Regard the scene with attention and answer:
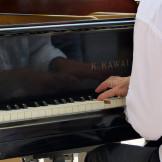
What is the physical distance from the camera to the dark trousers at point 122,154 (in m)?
1.59

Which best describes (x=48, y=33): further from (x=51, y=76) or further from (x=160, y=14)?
(x=160, y=14)

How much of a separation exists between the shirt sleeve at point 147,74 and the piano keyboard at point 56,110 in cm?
15

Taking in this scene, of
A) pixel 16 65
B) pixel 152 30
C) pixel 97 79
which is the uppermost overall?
pixel 152 30

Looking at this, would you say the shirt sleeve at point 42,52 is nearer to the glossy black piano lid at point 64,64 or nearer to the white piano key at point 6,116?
the glossy black piano lid at point 64,64

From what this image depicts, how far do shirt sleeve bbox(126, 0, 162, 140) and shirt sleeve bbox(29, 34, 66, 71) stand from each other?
379 mm

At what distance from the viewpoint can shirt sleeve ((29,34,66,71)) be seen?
1.57 m

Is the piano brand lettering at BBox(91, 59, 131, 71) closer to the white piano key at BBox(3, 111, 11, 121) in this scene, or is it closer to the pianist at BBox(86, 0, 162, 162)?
the pianist at BBox(86, 0, 162, 162)

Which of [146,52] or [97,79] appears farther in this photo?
[97,79]

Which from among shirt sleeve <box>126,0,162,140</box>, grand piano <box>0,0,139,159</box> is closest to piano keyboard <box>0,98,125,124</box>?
grand piano <box>0,0,139,159</box>

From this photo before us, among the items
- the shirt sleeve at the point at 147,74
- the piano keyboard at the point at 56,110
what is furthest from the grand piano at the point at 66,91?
the shirt sleeve at the point at 147,74

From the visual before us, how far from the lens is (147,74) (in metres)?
1.35

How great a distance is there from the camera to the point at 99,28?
1636 mm

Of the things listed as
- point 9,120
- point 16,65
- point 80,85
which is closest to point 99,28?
point 80,85

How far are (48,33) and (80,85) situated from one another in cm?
27
